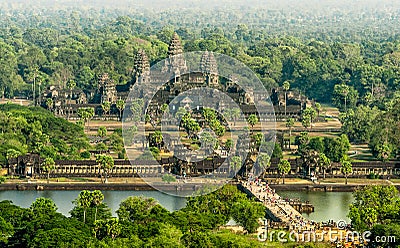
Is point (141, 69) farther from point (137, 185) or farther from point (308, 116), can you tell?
point (137, 185)

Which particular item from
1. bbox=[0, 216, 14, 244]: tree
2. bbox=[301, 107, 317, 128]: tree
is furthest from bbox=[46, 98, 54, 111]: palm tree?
Answer: bbox=[0, 216, 14, 244]: tree

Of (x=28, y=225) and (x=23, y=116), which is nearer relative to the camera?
(x=28, y=225)

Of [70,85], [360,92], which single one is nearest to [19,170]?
[70,85]

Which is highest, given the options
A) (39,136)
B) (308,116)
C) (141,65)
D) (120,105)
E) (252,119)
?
(141,65)

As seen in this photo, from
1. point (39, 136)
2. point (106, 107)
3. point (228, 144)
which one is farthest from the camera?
point (106, 107)

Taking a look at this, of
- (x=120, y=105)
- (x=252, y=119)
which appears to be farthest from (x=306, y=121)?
(x=120, y=105)

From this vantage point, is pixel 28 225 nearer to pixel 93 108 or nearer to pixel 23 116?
pixel 23 116
